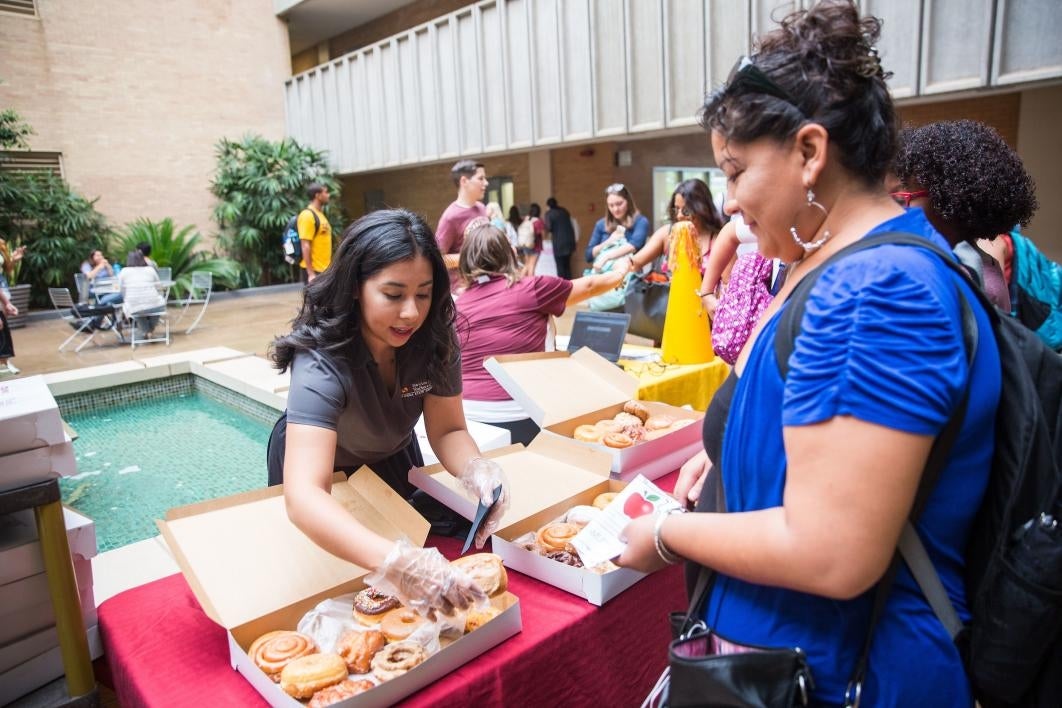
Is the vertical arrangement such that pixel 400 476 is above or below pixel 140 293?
below

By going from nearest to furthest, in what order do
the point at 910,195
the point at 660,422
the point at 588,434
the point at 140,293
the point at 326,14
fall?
the point at 910,195
the point at 588,434
the point at 660,422
the point at 140,293
the point at 326,14

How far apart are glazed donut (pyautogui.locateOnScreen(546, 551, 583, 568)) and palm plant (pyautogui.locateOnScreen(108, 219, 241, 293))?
13.2m

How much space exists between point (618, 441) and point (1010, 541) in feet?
4.32

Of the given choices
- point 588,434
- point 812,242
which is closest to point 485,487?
point 588,434

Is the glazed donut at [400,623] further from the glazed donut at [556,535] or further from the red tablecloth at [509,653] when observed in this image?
the glazed donut at [556,535]

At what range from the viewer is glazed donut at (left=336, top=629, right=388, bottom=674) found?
1138mm

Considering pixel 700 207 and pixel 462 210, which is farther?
pixel 462 210

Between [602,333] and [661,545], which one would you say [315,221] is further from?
[661,545]

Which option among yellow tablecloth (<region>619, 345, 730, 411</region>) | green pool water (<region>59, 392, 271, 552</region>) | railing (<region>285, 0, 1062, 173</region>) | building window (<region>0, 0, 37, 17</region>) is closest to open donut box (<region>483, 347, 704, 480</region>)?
yellow tablecloth (<region>619, 345, 730, 411</region>)

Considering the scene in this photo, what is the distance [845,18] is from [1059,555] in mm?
675

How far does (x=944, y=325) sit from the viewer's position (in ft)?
2.36

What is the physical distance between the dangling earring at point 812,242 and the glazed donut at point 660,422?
1.41 m

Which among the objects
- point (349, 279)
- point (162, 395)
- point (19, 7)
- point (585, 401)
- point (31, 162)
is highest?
point (19, 7)

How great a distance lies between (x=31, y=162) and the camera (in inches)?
506
